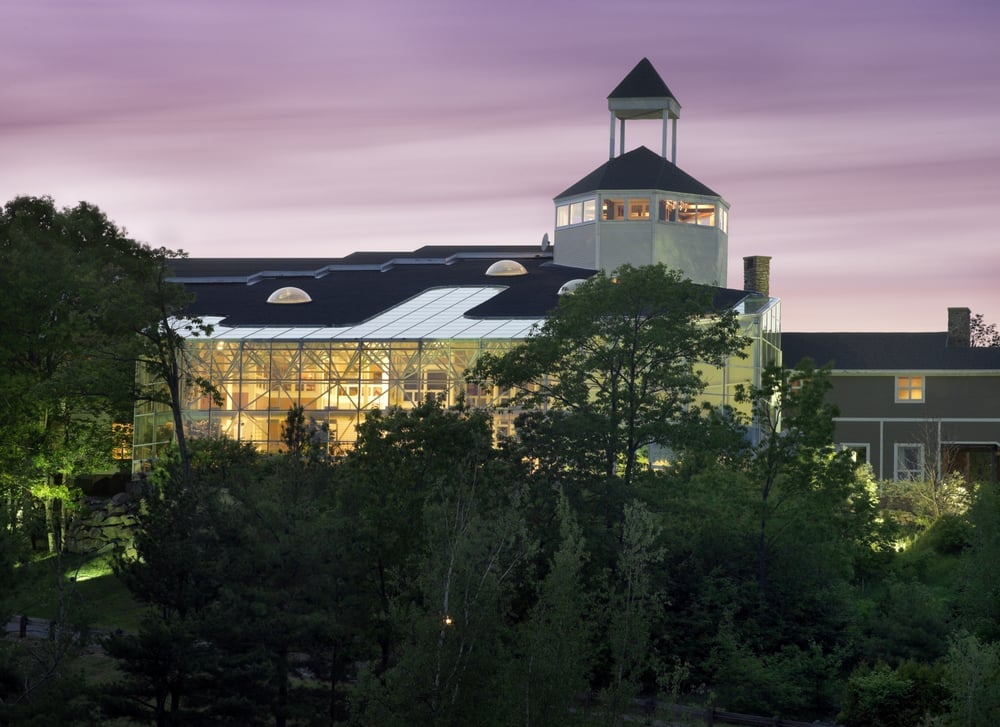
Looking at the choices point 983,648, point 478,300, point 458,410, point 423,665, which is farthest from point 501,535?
point 478,300

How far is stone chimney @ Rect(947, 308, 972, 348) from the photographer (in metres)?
70.7

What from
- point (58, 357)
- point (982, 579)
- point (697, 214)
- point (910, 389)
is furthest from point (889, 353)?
point (58, 357)

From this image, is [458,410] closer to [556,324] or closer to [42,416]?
[556,324]

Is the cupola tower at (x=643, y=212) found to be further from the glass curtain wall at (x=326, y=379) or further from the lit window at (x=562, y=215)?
the glass curtain wall at (x=326, y=379)

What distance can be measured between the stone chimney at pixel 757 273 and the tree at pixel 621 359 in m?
30.7

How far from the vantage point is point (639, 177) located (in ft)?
242

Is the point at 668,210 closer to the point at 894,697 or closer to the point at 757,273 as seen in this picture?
the point at 757,273

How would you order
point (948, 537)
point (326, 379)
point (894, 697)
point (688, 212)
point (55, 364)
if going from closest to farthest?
point (894, 697) < point (948, 537) < point (55, 364) < point (326, 379) < point (688, 212)

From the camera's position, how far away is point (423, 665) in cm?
2748

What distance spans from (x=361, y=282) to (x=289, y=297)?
736 cm

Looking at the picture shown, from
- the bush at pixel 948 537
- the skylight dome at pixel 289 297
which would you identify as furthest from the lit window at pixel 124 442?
the bush at pixel 948 537

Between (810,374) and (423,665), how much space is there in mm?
17389

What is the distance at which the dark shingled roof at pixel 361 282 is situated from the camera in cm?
6256

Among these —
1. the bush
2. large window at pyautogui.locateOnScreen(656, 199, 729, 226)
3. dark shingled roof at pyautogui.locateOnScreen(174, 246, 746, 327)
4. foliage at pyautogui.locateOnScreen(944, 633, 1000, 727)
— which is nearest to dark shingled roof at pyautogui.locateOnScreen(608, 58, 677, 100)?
large window at pyautogui.locateOnScreen(656, 199, 729, 226)
